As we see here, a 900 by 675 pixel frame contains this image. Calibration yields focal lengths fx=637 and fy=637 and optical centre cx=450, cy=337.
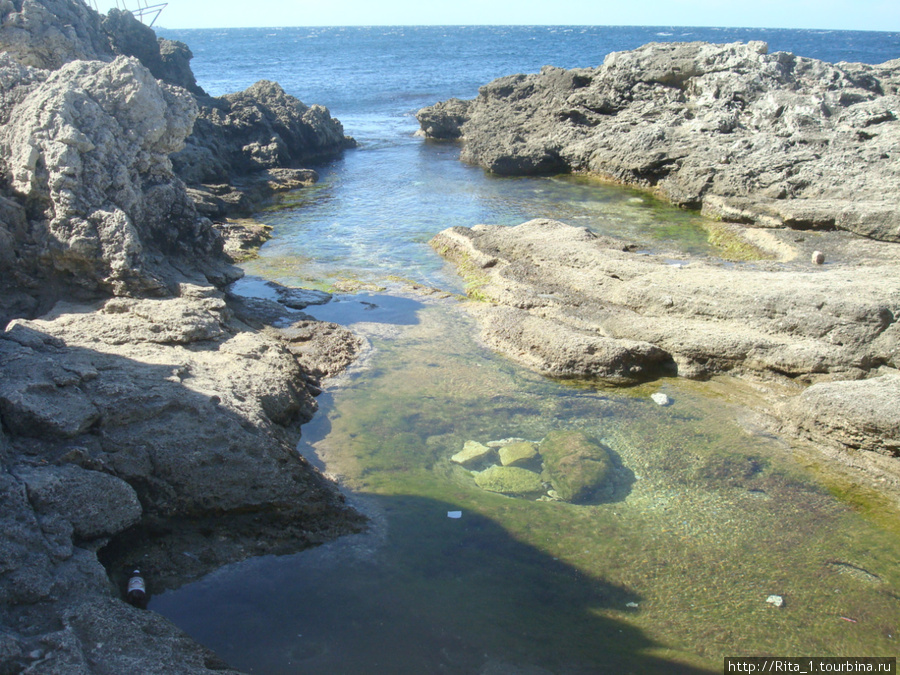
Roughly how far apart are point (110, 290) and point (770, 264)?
343 inches

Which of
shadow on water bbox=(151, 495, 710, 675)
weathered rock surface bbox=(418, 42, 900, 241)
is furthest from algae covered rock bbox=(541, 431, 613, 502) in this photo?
weathered rock surface bbox=(418, 42, 900, 241)

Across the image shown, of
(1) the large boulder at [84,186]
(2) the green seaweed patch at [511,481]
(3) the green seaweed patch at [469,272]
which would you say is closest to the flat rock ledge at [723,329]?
(3) the green seaweed patch at [469,272]

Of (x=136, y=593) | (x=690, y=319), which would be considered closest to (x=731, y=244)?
(x=690, y=319)

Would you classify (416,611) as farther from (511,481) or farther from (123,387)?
(123,387)

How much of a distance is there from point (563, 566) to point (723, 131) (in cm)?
1385

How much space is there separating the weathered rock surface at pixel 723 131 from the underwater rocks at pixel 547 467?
26.3ft

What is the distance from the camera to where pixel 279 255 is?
11.9 meters

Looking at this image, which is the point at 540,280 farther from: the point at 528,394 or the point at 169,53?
the point at 169,53

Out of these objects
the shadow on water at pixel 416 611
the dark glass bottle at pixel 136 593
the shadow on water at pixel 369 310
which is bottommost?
the shadow on water at pixel 416 611

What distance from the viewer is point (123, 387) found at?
4598 millimetres

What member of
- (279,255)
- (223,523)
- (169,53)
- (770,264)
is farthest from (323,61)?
(223,523)

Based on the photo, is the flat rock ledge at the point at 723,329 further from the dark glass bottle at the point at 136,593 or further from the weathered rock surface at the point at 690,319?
the dark glass bottle at the point at 136,593

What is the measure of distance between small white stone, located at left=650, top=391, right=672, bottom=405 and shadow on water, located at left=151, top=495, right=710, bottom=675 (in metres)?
2.66

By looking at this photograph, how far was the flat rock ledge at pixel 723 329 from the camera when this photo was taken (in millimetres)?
5859
